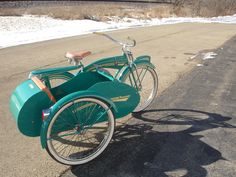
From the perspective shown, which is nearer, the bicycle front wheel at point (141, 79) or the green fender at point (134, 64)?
the green fender at point (134, 64)

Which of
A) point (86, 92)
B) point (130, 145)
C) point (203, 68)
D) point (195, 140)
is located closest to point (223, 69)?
point (203, 68)

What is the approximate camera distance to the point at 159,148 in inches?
145

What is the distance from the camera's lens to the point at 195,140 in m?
3.91

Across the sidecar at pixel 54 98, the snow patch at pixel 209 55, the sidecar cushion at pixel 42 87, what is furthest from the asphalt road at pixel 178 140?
the snow patch at pixel 209 55

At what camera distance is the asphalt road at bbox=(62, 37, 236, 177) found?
3277 mm

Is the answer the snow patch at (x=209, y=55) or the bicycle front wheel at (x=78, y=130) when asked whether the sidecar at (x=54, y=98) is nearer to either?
the bicycle front wheel at (x=78, y=130)

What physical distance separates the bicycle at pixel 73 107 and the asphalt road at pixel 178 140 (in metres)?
0.25

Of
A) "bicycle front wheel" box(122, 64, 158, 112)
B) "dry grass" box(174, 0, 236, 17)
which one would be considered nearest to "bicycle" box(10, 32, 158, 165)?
"bicycle front wheel" box(122, 64, 158, 112)

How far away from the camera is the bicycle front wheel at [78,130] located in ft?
10.5

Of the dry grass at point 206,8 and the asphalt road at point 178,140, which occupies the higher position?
the dry grass at point 206,8

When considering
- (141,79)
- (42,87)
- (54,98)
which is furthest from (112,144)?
(141,79)

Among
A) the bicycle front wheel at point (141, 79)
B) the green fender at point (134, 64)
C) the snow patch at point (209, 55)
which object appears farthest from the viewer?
the snow patch at point (209, 55)

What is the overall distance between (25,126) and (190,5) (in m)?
33.3

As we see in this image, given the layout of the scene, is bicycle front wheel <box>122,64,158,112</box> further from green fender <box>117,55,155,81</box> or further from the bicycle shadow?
the bicycle shadow
